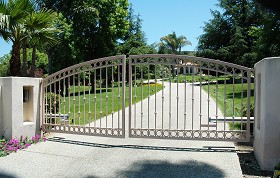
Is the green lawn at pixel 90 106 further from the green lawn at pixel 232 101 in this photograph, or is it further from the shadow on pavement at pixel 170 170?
the green lawn at pixel 232 101

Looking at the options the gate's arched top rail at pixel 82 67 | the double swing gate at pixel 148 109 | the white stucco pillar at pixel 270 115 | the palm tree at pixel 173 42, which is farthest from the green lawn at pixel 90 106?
the palm tree at pixel 173 42

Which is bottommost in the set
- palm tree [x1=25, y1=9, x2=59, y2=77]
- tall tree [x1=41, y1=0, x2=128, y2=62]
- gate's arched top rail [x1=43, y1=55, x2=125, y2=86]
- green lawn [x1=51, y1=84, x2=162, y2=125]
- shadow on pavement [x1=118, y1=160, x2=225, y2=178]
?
shadow on pavement [x1=118, y1=160, x2=225, y2=178]

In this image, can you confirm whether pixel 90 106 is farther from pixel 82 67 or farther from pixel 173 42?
pixel 173 42

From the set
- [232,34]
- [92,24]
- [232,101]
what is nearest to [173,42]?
[232,34]

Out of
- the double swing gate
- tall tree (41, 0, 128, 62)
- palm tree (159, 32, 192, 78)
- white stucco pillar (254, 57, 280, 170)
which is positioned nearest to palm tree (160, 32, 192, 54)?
palm tree (159, 32, 192, 78)

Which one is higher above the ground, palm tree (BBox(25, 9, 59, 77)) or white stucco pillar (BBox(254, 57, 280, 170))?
palm tree (BBox(25, 9, 59, 77))

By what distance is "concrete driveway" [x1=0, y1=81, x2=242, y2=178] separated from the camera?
532 cm

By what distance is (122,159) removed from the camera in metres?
6.15

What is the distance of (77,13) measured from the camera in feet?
77.0

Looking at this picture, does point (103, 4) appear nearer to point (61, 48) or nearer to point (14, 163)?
point (61, 48)

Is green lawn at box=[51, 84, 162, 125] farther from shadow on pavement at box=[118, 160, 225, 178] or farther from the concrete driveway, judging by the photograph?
shadow on pavement at box=[118, 160, 225, 178]

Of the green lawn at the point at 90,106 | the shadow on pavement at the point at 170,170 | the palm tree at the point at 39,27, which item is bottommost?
the shadow on pavement at the point at 170,170

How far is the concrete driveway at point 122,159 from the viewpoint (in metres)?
5.32

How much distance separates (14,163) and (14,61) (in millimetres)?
6088
